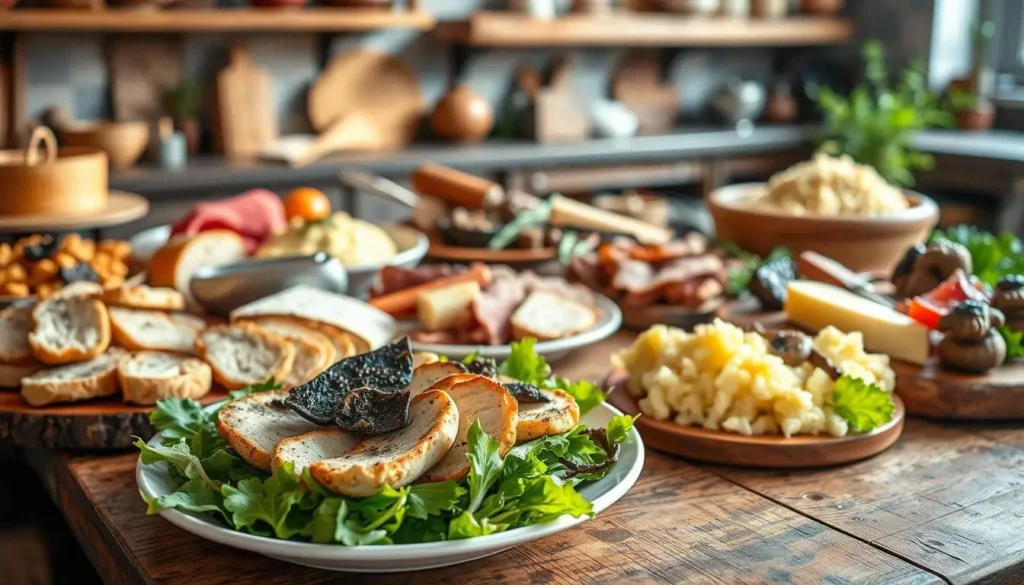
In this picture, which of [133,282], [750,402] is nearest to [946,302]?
[750,402]

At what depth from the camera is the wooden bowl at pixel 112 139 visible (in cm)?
415

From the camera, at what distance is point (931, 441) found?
1466 mm

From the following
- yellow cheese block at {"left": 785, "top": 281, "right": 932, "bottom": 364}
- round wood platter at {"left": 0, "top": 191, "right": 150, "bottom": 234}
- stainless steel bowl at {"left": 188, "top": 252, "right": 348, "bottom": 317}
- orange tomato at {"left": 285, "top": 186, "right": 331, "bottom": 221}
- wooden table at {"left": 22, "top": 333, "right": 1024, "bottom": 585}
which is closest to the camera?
wooden table at {"left": 22, "top": 333, "right": 1024, "bottom": 585}

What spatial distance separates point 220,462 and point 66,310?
62 centimetres

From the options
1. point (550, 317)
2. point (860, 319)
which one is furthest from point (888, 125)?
point (550, 317)

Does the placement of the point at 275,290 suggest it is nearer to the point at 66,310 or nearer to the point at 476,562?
the point at 66,310

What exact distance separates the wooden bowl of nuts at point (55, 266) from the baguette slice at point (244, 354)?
363 mm

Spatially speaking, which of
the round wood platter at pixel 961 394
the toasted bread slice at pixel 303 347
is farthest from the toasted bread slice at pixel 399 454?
the round wood platter at pixel 961 394

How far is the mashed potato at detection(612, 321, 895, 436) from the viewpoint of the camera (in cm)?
135

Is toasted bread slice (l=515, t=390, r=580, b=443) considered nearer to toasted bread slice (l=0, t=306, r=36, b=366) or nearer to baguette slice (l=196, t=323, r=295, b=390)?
baguette slice (l=196, t=323, r=295, b=390)

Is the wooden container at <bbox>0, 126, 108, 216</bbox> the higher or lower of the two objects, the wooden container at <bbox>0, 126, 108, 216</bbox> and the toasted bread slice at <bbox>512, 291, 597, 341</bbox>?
the higher

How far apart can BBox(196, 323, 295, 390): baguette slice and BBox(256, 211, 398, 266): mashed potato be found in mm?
511

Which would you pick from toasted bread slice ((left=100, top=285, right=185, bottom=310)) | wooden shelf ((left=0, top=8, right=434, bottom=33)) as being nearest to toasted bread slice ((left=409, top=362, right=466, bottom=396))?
toasted bread slice ((left=100, top=285, right=185, bottom=310))

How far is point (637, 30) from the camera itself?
5.70 metres
